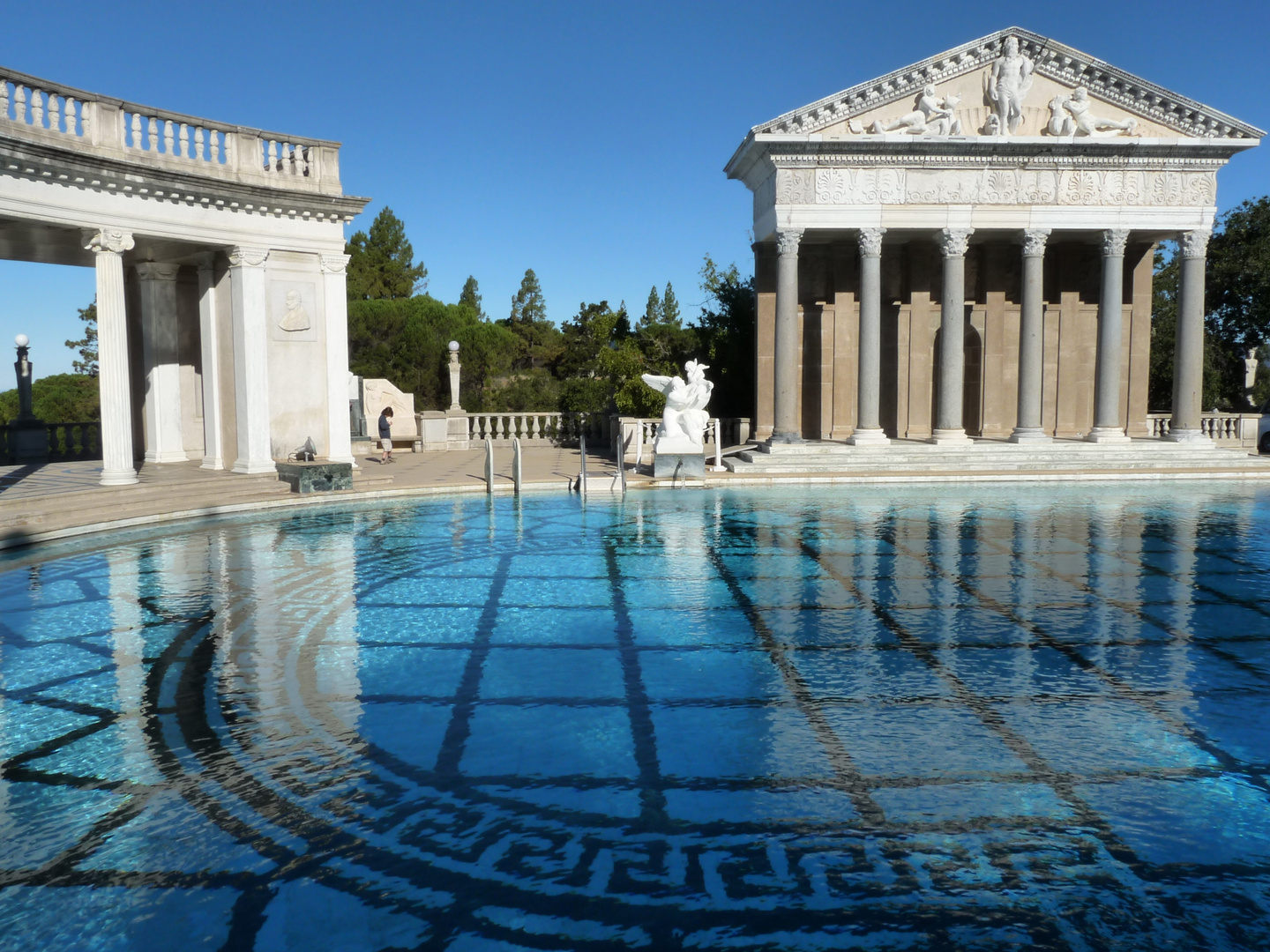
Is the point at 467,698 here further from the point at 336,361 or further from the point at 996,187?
the point at 996,187

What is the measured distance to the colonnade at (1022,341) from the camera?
24.4m

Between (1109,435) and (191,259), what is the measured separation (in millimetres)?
22014

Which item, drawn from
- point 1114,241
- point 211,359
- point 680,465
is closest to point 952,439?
point 1114,241

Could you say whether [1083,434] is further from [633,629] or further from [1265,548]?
[633,629]

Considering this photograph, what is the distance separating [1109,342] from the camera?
82.1ft

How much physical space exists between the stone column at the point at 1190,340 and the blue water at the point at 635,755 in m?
15.1

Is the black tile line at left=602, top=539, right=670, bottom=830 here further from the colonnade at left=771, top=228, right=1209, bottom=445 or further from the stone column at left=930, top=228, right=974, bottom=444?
the stone column at left=930, top=228, right=974, bottom=444

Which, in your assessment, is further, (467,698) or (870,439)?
(870,439)

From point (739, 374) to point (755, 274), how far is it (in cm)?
540

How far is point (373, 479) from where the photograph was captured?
19.5 metres

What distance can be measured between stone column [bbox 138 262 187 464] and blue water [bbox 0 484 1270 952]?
31.4 feet

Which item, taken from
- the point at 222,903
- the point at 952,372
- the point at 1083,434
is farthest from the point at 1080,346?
the point at 222,903

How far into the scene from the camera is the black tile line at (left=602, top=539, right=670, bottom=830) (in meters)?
5.27

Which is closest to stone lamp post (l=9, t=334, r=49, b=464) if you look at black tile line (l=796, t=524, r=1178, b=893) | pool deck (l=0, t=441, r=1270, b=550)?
pool deck (l=0, t=441, r=1270, b=550)
